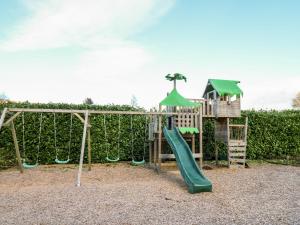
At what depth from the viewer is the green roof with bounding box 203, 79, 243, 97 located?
491 inches

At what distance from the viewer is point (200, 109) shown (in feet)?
38.2

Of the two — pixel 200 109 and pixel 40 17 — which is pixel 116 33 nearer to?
pixel 40 17

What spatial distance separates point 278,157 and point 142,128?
7627 mm

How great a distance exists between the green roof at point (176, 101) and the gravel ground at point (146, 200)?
8.68 feet

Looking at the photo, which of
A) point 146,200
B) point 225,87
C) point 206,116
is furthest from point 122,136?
point 146,200

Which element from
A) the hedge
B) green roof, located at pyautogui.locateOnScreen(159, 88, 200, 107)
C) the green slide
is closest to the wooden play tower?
green roof, located at pyautogui.locateOnScreen(159, 88, 200, 107)

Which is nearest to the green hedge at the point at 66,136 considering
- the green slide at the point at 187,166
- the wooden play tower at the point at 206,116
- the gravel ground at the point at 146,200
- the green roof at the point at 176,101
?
the wooden play tower at the point at 206,116

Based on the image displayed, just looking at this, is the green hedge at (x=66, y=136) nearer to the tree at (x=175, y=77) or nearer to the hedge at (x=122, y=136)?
the hedge at (x=122, y=136)

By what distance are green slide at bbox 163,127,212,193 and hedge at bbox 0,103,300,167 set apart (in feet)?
10.8

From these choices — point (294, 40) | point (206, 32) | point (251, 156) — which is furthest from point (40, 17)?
point (251, 156)

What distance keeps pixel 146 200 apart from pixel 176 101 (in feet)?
17.2

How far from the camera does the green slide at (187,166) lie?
26.1 feet

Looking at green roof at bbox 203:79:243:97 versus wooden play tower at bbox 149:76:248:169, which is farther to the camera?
green roof at bbox 203:79:243:97

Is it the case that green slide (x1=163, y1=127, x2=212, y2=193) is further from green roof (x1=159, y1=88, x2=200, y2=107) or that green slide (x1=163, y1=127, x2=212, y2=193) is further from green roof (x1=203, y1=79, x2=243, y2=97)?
green roof (x1=203, y1=79, x2=243, y2=97)
